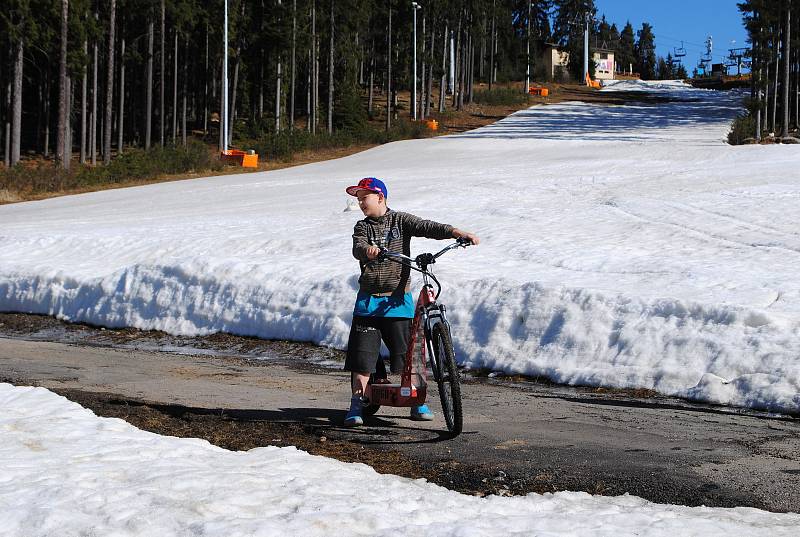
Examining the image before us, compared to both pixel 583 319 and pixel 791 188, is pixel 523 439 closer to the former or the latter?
pixel 583 319

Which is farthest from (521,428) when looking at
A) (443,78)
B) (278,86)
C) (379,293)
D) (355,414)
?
(443,78)

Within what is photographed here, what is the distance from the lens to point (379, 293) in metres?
7.63

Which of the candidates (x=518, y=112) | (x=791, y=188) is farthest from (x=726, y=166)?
(x=518, y=112)

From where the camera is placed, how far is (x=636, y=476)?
6.01 m

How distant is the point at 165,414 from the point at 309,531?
3.57 m

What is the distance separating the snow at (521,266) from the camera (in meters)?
10.1

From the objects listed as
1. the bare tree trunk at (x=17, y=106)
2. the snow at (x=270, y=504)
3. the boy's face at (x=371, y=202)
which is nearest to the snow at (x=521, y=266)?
the boy's face at (x=371, y=202)

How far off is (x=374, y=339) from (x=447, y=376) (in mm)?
749

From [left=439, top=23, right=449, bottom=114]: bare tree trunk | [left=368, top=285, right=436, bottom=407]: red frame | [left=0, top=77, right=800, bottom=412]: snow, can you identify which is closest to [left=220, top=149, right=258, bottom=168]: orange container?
[left=0, top=77, right=800, bottom=412]: snow

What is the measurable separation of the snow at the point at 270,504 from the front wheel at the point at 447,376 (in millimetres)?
1184

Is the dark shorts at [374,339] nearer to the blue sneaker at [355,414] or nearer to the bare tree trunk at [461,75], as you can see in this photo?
the blue sneaker at [355,414]

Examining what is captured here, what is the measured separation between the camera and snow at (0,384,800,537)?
4.76 metres

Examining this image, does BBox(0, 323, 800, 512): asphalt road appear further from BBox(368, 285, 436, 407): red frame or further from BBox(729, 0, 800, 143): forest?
BBox(729, 0, 800, 143): forest

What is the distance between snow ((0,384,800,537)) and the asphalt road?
0.41 meters
